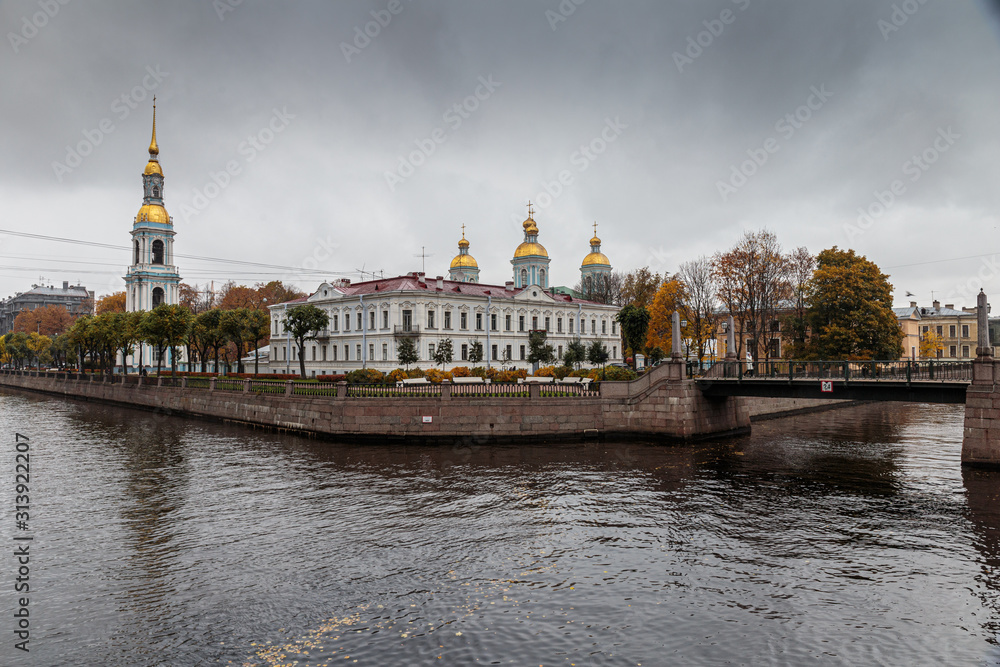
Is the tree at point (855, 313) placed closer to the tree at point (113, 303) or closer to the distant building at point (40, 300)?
the tree at point (113, 303)

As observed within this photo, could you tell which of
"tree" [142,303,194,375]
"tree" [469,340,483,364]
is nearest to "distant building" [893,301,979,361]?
"tree" [469,340,483,364]

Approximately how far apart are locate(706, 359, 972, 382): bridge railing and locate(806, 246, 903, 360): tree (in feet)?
62.6

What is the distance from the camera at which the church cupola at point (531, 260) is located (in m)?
85.8

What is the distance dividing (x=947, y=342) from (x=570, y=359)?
206 ft

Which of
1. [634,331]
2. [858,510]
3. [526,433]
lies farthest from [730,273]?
[858,510]

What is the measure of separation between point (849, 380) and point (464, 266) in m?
64.1

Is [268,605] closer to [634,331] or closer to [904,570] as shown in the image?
[904,570]

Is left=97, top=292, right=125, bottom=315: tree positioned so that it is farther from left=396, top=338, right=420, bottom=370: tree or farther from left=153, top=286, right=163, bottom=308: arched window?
left=396, top=338, right=420, bottom=370: tree

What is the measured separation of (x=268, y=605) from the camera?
11.9 metres

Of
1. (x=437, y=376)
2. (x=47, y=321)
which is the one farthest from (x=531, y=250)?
(x=47, y=321)

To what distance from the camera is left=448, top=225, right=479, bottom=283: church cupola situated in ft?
285

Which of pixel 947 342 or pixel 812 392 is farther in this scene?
pixel 947 342

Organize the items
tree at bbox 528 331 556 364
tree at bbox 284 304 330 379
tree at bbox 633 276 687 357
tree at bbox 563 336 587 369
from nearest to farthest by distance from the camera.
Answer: tree at bbox 284 304 330 379
tree at bbox 563 336 587 369
tree at bbox 528 331 556 364
tree at bbox 633 276 687 357

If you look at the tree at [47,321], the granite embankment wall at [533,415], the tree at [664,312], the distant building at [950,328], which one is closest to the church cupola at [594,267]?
the tree at [664,312]
